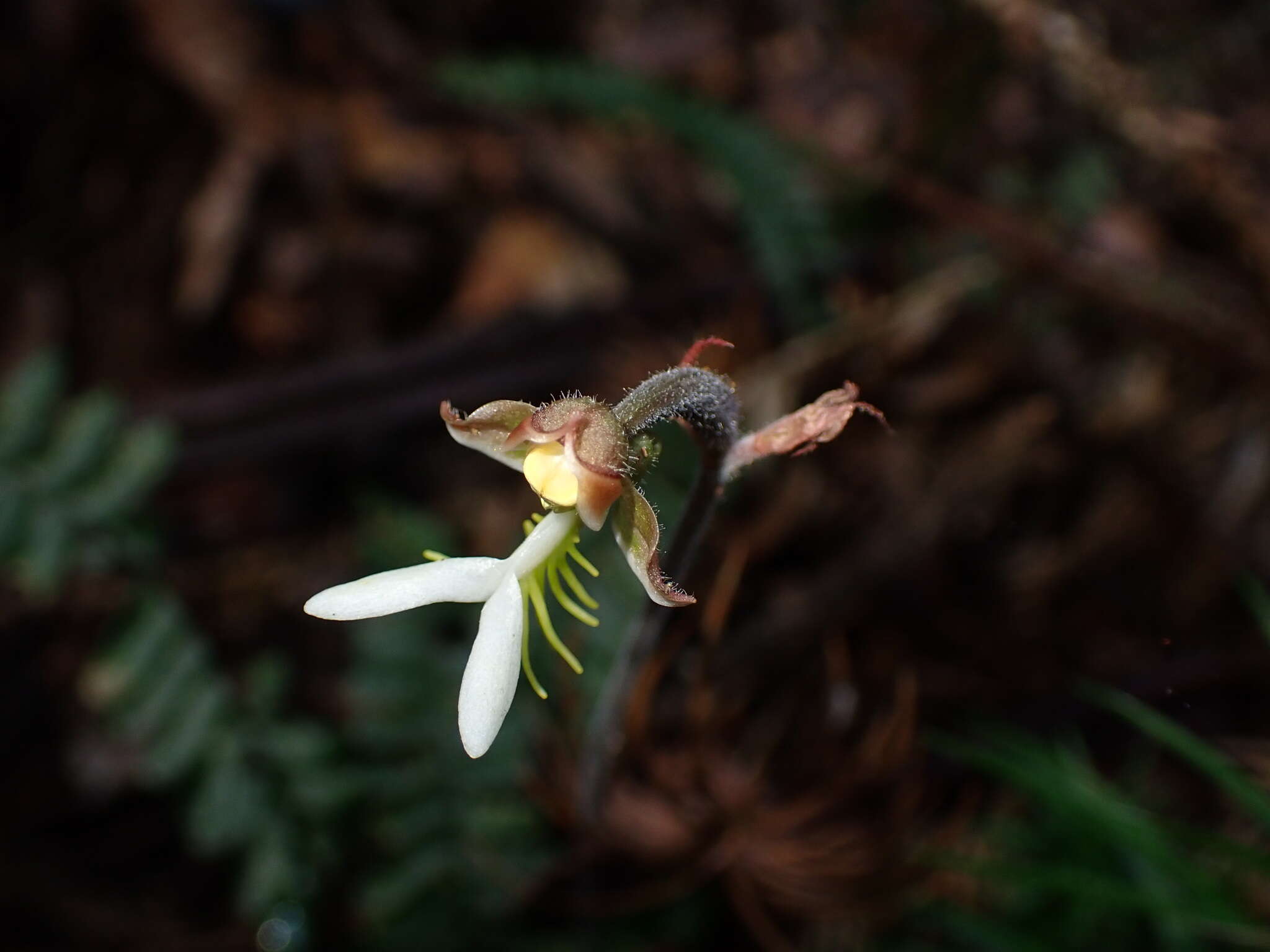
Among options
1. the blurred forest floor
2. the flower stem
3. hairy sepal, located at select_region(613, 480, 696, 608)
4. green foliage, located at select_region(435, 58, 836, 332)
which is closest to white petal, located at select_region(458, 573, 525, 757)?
hairy sepal, located at select_region(613, 480, 696, 608)

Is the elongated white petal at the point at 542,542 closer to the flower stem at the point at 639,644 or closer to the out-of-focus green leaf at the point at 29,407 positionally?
the flower stem at the point at 639,644

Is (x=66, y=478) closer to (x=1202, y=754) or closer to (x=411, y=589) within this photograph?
(x=411, y=589)

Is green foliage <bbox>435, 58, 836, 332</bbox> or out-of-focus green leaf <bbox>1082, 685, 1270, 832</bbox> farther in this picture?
green foliage <bbox>435, 58, 836, 332</bbox>

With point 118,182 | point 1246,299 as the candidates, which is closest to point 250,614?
point 118,182

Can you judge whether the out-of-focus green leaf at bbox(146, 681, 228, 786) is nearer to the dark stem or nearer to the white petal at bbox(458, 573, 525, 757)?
the dark stem

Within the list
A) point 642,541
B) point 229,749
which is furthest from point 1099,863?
point 229,749

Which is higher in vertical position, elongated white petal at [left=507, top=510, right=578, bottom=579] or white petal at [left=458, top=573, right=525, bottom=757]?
elongated white petal at [left=507, top=510, right=578, bottom=579]

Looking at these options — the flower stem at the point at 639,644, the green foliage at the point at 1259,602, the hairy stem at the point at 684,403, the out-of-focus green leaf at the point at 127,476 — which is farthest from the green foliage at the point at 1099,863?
the out-of-focus green leaf at the point at 127,476
